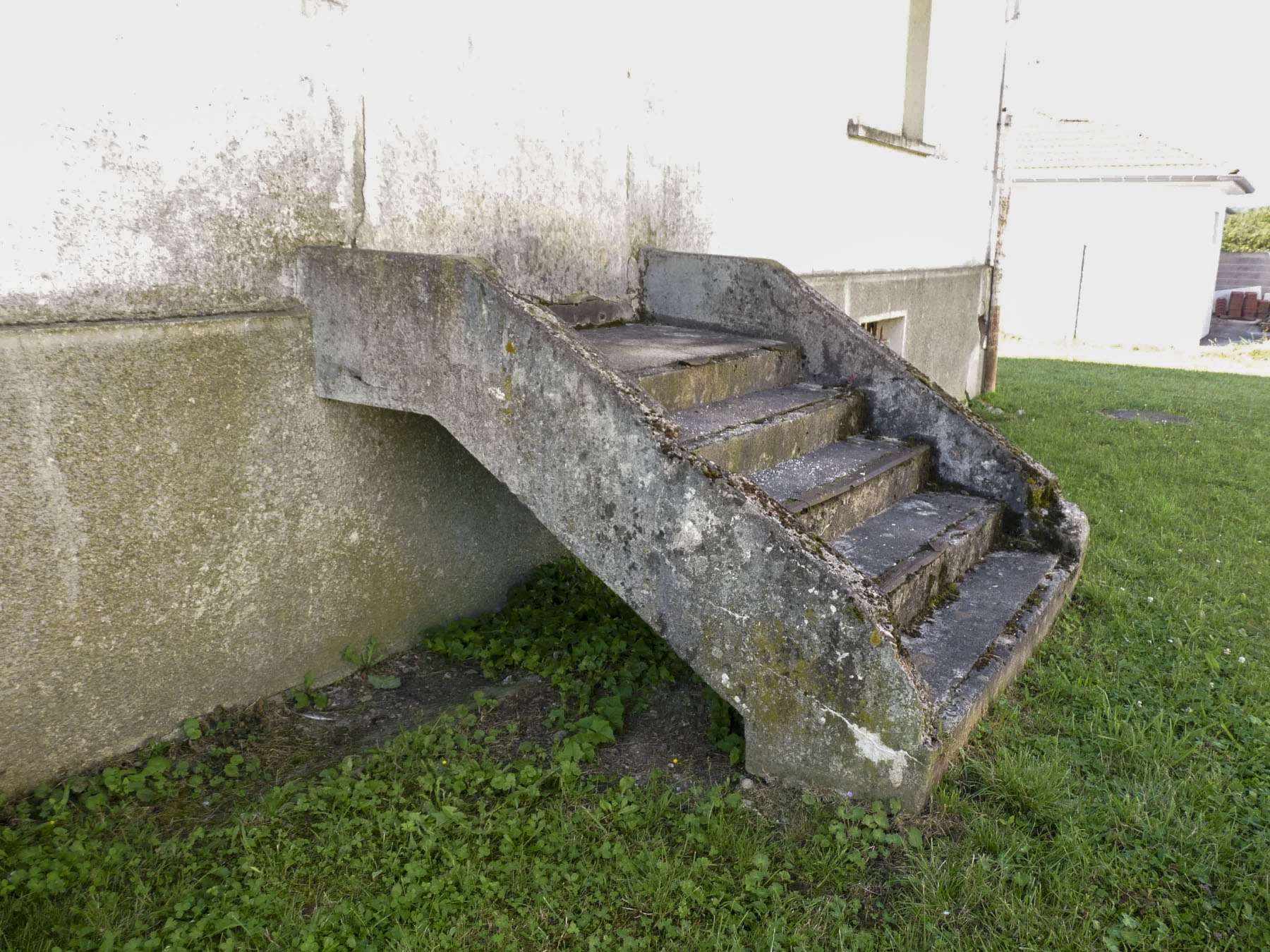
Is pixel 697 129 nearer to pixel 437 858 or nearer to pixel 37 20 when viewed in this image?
pixel 37 20

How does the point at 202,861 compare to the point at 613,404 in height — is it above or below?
below

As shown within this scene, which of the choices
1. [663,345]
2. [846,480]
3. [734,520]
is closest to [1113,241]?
[663,345]

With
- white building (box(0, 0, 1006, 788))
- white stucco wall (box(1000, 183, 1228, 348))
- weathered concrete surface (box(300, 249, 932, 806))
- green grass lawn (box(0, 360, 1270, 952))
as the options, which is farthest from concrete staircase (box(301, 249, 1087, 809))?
white stucco wall (box(1000, 183, 1228, 348))

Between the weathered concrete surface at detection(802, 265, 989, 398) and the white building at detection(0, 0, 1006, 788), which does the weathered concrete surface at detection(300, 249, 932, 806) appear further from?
the weathered concrete surface at detection(802, 265, 989, 398)

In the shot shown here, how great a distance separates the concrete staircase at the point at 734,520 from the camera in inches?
109

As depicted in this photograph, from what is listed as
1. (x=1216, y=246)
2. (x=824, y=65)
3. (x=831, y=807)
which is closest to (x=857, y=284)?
(x=824, y=65)

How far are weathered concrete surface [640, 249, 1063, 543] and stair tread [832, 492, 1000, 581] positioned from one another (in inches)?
6.6

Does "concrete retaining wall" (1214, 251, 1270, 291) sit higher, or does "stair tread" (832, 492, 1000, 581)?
"concrete retaining wall" (1214, 251, 1270, 291)

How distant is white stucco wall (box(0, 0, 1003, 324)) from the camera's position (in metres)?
2.81

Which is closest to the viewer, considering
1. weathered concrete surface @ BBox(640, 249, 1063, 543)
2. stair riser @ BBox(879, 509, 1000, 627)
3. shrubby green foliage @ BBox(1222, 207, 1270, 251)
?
stair riser @ BBox(879, 509, 1000, 627)

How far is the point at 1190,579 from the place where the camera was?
4773 mm

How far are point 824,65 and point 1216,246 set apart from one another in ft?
58.6

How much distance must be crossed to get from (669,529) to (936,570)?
1.38m

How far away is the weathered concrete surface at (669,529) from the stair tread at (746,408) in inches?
24.4
